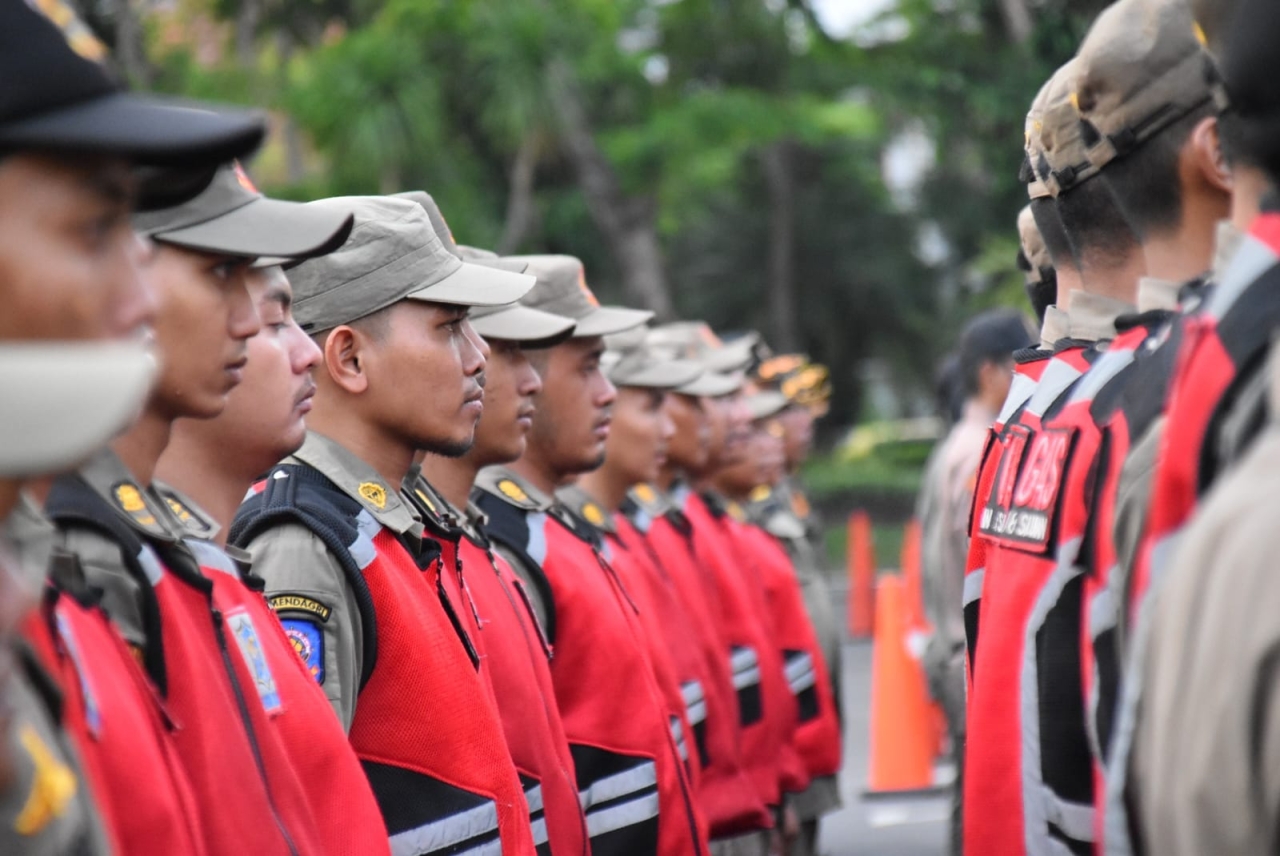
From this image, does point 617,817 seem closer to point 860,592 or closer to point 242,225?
point 242,225

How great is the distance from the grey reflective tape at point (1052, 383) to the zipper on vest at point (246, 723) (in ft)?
5.31

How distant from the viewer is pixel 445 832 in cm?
376

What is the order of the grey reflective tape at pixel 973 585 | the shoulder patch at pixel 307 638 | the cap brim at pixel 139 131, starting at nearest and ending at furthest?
the cap brim at pixel 139 131 → the shoulder patch at pixel 307 638 → the grey reflective tape at pixel 973 585

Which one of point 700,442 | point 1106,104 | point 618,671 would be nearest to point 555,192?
point 700,442

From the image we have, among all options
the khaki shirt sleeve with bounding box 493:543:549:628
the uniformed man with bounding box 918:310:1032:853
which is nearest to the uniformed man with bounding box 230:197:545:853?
the khaki shirt sleeve with bounding box 493:543:549:628

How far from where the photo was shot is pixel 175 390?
3.06 metres

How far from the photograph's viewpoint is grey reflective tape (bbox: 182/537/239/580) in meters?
3.18

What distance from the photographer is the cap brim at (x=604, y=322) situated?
5.71 m

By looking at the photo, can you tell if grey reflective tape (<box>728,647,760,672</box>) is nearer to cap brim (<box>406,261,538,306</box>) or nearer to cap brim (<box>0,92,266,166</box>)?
cap brim (<box>406,261,538,306</box>)

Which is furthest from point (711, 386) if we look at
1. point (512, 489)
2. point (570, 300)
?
point (512, 489)

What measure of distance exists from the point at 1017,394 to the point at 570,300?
2.26 meters

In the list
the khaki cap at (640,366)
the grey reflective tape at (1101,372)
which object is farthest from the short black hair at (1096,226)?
the khaki cap at (640,366)

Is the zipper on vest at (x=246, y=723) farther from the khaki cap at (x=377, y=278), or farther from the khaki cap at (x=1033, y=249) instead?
the khaki cap at (x=1033, y=249)

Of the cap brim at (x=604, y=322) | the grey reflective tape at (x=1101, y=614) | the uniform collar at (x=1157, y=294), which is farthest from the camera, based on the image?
the cap brim at (x=604, y=322)
